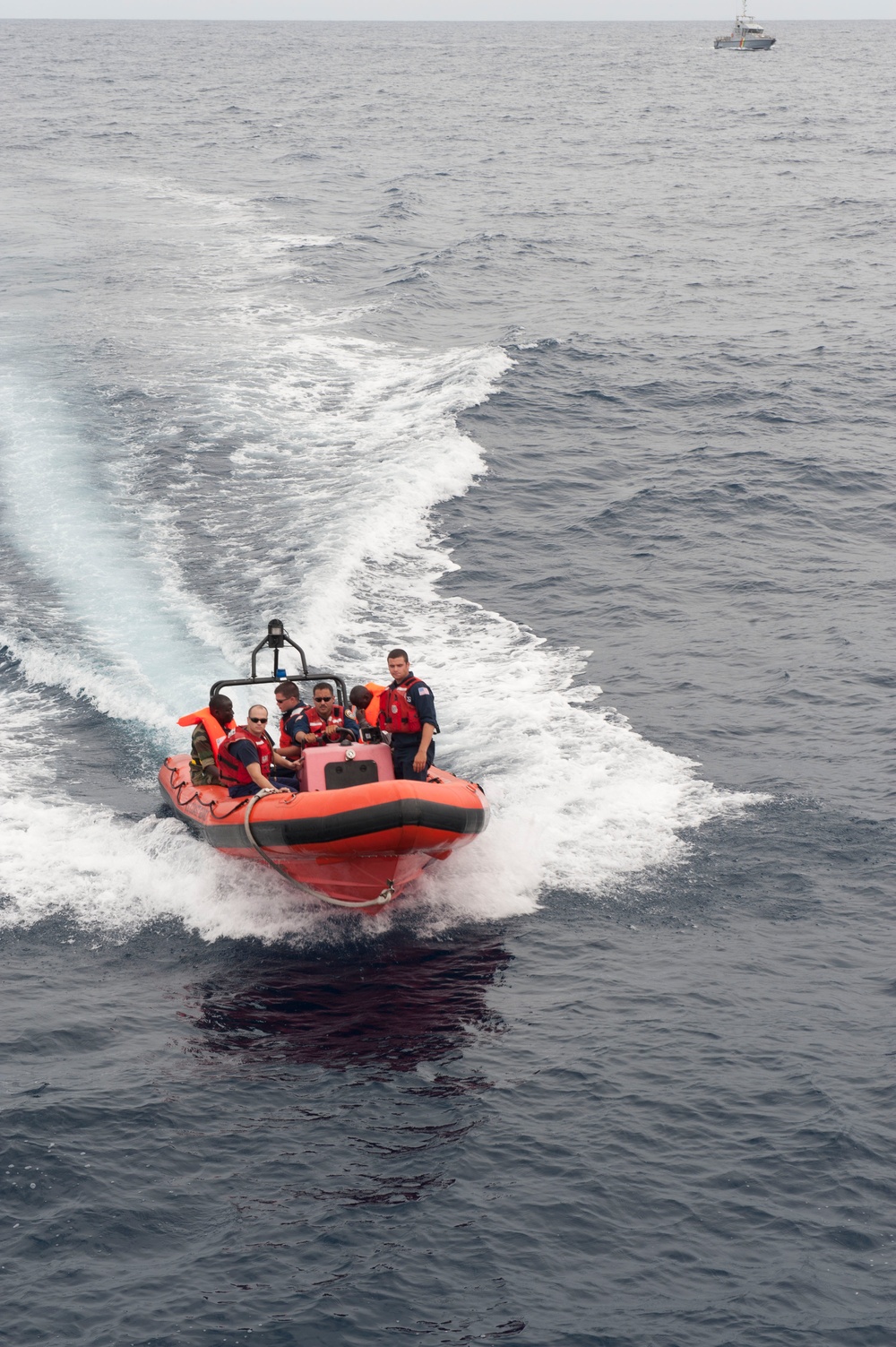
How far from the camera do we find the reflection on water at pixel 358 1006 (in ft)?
30.7

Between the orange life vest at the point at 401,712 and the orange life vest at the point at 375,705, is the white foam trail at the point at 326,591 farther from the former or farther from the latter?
the orange life vest at the point at 375,705

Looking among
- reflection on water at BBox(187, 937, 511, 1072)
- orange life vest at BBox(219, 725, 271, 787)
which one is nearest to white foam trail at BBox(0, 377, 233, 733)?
orange life vest at BBox(219, 725, 271, 787)

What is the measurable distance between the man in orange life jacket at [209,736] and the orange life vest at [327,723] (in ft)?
2.13

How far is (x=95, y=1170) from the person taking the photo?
8.02 meters

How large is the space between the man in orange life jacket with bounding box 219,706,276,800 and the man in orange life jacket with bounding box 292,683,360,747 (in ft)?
0.97

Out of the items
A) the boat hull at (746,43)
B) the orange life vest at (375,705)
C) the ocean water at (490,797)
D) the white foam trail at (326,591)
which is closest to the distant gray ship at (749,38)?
the boat hull at (746,43)

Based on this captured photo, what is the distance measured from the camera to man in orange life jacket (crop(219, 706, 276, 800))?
433 inches

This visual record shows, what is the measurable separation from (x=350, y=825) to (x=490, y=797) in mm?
2743

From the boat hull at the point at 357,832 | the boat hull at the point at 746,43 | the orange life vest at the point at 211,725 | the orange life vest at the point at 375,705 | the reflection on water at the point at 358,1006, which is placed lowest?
the reflection on water at the point at 358,1006

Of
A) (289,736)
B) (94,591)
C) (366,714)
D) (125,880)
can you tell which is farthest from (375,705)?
(94,591)

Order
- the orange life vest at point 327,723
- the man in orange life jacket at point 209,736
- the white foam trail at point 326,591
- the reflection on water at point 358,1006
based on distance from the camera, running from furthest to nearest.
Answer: the white foam trail at point 326,591, the orange life vest at point 327,723, the man in orange life jacket at point 209,736, the reflection on water at point 358,1006

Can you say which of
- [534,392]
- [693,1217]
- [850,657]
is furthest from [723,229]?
[693,1217]

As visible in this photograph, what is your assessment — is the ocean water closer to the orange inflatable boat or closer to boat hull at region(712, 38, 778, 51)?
the orange inflatable boat

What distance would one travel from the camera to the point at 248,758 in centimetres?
1105
